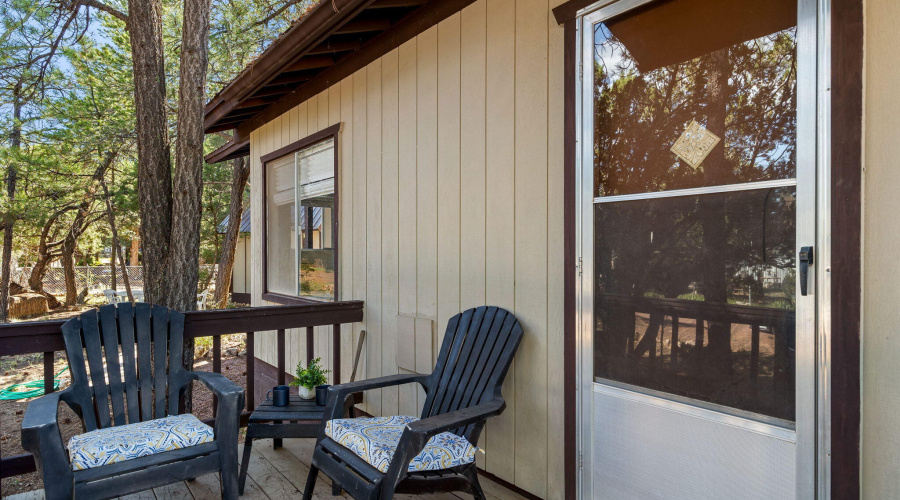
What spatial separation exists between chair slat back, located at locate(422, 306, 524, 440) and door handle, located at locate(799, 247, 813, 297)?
3.70 ft

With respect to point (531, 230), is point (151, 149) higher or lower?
higher

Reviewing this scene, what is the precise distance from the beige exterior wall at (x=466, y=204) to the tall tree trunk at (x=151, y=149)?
1269mm

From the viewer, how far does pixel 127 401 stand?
7.76 ft

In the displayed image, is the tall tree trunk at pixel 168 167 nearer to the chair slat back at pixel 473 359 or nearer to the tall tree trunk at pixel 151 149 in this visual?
the tall tree trunk at pixel 151 149

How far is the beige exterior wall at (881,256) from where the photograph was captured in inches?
54.9

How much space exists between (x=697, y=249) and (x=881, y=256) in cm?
49

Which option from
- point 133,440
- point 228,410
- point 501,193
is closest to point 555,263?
point 501,193

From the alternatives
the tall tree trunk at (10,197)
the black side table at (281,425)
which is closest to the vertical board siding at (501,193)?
the black side table at (281,425)

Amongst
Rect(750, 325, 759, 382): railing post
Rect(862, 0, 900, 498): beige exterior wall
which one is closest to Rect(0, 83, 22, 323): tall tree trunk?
Rect(750, 325, 759, 382): railing post

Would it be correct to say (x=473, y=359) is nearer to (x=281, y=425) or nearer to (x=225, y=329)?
(x=281, y=425)

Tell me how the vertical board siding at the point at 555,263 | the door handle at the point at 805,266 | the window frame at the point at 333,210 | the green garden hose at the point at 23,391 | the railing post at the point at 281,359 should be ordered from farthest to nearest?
1. the green garden hose at the point at 23,391
2. the window frame at the point at 333,210
3. the railing post at the point at 281,359
4. the vertical board siding at the point at 555,263
5. the door handle at the point at 805,266

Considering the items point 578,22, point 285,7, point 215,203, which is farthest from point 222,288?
point 578,22

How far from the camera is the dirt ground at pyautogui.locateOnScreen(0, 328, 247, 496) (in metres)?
4.42

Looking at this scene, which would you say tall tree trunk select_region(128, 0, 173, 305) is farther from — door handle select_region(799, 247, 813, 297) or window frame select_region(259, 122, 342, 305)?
door handle select_region(799, 247, 813, 297)
